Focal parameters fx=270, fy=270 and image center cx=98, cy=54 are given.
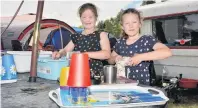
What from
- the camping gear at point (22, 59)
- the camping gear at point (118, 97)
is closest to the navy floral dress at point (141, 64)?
the camping gear at point (118, 97)

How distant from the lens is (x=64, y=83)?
156 centimetres

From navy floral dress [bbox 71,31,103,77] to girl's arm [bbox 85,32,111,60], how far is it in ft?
0.22

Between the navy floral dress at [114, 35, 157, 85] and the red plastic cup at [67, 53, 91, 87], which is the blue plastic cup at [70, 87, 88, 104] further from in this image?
the navy floral dress at [114, 35, 157, 85]

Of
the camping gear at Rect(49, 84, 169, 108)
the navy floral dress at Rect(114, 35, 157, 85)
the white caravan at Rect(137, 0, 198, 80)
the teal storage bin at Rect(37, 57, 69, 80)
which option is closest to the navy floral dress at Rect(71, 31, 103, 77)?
the navy floral dress at Rect(114, 35, 157, 85)

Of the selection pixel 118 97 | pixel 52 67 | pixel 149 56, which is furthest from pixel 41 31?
pixel 118 97

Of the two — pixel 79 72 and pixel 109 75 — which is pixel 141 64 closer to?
pixel 109 75

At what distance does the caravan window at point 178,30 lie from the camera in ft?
18.6

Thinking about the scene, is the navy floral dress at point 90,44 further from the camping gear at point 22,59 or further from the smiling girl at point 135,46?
the camping gear at point 22,59

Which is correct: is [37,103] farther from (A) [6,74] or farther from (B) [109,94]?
(A) [6,74]

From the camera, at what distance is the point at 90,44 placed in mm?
2678

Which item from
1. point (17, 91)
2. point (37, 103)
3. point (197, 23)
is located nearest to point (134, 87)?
point (37, 103)

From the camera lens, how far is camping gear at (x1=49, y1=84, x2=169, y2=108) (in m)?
1.19

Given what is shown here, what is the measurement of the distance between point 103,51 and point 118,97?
1.08 m

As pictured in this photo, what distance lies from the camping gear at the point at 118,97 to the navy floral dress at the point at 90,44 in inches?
40.9
